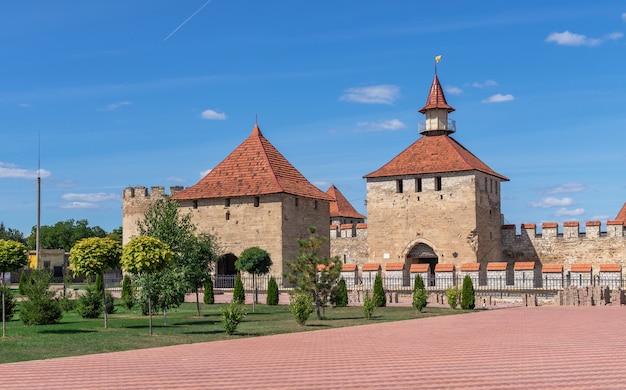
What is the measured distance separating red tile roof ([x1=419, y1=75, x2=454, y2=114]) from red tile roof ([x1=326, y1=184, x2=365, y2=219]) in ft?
59.6

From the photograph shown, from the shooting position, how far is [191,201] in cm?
4394

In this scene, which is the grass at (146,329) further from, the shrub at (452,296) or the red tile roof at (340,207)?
the red tile roof at (340,207)

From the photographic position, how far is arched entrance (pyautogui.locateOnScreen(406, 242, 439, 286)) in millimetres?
43844

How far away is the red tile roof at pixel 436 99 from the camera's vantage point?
47475 millimetres

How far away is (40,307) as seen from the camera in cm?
2209

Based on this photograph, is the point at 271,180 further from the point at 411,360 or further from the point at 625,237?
the point at 411,360

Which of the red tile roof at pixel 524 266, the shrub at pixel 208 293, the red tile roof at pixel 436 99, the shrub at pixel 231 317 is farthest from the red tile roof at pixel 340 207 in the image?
the shrub at pixel 231 317

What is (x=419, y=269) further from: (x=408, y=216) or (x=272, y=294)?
(x=272, y=294)

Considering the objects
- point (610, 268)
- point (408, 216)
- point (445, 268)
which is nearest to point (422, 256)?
point (408, 216)

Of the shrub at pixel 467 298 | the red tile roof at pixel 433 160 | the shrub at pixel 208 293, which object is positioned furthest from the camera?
the red tile roof at pixel 433 160

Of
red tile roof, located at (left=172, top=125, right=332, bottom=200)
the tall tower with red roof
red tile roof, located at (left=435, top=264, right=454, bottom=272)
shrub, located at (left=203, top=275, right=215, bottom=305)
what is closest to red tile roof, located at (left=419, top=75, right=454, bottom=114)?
the tall tower with red roof

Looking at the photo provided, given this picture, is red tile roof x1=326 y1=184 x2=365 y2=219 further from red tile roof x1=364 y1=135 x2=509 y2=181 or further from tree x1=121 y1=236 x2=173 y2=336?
tree x1=121 y1=236 x2=173 y2=336

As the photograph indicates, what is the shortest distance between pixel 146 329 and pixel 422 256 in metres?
25.7

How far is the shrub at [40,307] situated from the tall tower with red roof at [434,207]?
2502 centimetres
